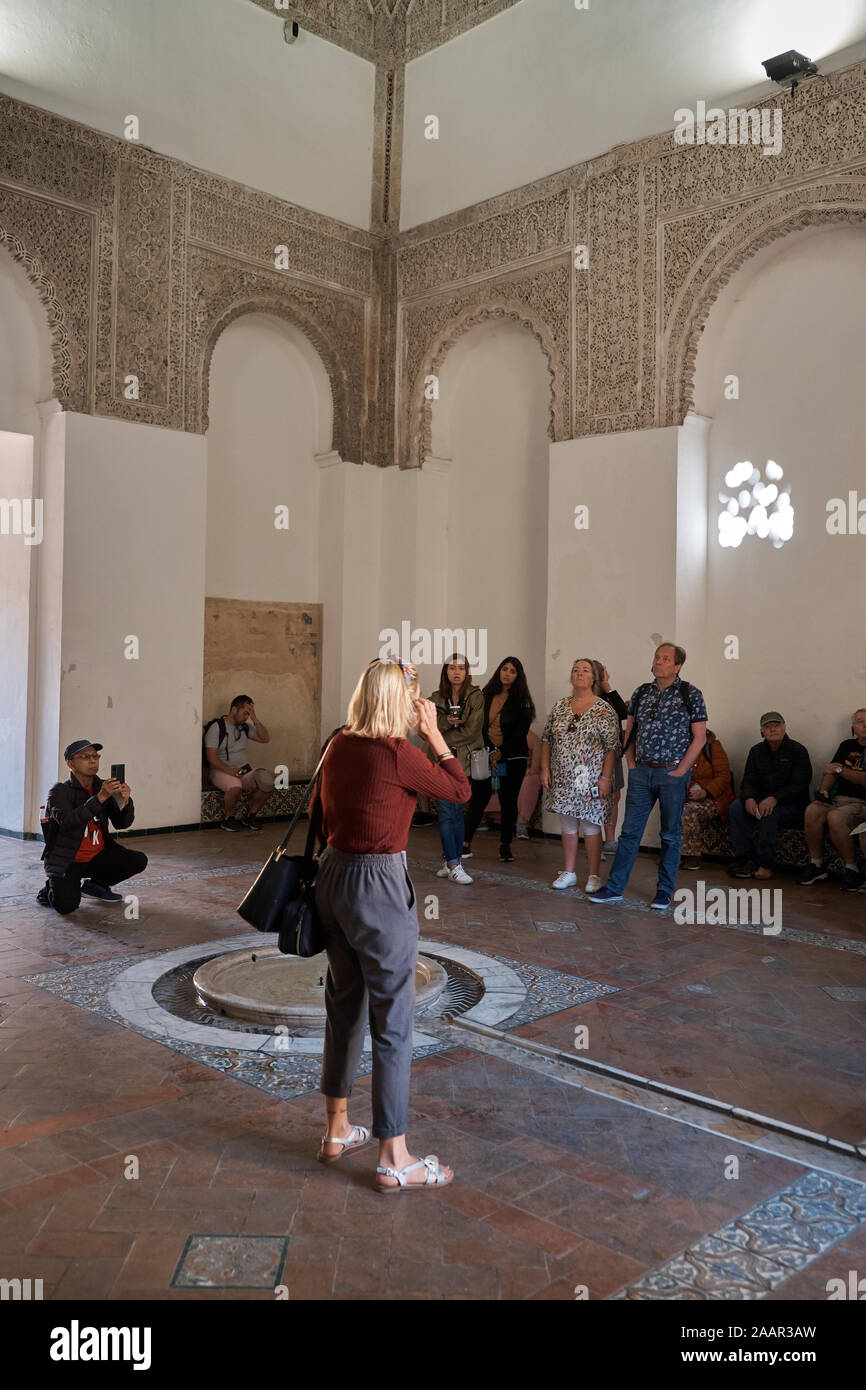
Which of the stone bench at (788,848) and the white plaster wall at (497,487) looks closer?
the stone bench at (788,848)

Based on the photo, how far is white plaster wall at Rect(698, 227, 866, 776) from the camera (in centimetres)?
794

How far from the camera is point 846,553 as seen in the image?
7949 mm

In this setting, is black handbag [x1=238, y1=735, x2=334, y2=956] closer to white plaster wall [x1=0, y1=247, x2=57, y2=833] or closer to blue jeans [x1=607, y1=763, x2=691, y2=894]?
blue jeans [x1=607, y1=763, x2=691, y2=894]

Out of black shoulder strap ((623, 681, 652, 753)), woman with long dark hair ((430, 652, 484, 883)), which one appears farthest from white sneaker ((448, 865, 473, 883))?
black shoulder strap ((623, 681, 652, 753))

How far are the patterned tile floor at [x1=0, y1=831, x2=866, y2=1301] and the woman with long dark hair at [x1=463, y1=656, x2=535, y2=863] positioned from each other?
267 centimetres

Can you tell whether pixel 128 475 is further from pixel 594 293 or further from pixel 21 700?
pixel 594 293

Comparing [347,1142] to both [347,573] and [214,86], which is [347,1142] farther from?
[214,86]

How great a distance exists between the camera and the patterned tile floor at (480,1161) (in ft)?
8.64

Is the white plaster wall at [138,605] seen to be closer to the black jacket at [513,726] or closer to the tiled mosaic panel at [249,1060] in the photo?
the black jacket at [513,726]

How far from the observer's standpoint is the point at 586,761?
7043 millimetres

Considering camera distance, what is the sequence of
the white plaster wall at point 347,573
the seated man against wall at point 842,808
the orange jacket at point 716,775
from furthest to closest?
the white plaster wall at point 347,573 → the orange jacket at point 716,775 → the seated man against wall at point 842,808

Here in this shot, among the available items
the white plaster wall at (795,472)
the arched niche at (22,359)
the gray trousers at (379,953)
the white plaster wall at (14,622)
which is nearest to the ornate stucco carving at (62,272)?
the arched niche at (22,359)

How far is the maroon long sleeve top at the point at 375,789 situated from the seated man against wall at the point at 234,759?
6.60 meters

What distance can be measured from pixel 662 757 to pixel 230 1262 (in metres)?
4.52
